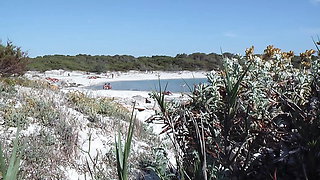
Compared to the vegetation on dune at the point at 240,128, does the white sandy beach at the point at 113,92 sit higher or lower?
lower

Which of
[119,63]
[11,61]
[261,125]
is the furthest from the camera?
[119,63]

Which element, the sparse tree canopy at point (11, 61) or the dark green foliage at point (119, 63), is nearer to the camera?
the sparse tree canopy at point (11, 61)

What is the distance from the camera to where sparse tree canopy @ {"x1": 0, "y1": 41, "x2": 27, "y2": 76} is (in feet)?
45.4

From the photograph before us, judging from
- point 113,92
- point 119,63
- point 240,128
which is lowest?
point 113,92

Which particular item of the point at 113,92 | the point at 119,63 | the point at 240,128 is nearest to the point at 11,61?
the point at 113,92

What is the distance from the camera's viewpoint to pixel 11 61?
1418cm

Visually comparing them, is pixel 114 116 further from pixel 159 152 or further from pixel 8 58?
pixel 8 58

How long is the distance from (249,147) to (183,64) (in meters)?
58.6

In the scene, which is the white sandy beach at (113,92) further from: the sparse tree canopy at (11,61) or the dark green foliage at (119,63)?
the dark green foliage at (119,63)

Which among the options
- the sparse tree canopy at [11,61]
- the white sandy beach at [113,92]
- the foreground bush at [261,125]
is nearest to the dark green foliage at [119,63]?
the white sandy beach at [113,92]

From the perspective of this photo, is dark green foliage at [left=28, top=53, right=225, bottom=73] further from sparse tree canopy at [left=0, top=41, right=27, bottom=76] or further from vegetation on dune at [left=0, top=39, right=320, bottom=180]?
vegetation on dune at [left=0, top=39, right=320, bottom=180]

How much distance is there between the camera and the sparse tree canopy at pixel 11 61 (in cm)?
1383

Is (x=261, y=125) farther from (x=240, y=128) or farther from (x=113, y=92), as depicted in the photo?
(x=113, y=92)

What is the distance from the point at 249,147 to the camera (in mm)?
1981
